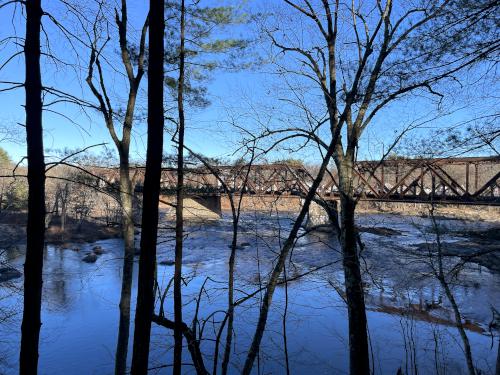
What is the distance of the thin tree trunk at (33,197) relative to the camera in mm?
3357

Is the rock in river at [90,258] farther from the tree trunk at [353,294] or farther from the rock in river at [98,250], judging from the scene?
the tree trunk at [353,294]

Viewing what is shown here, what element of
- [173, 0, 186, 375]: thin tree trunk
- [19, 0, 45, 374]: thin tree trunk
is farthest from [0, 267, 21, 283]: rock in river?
[19, 0, 45, 374]: thin tree trunk

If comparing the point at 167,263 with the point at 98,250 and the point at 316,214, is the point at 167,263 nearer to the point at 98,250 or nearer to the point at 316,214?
the point at 98,250

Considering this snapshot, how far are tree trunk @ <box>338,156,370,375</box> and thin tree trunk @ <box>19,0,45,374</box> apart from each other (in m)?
4.25

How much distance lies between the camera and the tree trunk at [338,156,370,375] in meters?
6.33

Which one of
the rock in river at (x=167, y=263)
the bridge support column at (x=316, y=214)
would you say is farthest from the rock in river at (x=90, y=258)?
the bridge support column at (x=316, y=214)

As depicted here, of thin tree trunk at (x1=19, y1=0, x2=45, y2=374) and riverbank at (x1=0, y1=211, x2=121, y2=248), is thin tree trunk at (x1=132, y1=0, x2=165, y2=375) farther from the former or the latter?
riverbank at (x1=0, y1=211, x2=121, y2=248)

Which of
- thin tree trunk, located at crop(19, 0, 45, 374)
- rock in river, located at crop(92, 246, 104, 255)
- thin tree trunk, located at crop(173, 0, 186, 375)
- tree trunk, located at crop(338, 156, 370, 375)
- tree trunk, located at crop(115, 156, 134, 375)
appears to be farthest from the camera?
rock in river, located at crop(92, 246, 104, 255)

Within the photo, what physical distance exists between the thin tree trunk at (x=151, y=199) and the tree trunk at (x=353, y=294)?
3.87 meters

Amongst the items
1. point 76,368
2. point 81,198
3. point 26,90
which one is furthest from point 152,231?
point 81,198

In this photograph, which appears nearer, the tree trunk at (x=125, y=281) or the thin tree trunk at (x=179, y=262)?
the thin tree trunk at (x=179, y=262)

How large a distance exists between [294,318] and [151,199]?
832 cm

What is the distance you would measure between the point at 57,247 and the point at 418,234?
778 inches

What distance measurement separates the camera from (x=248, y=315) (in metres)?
10.2
